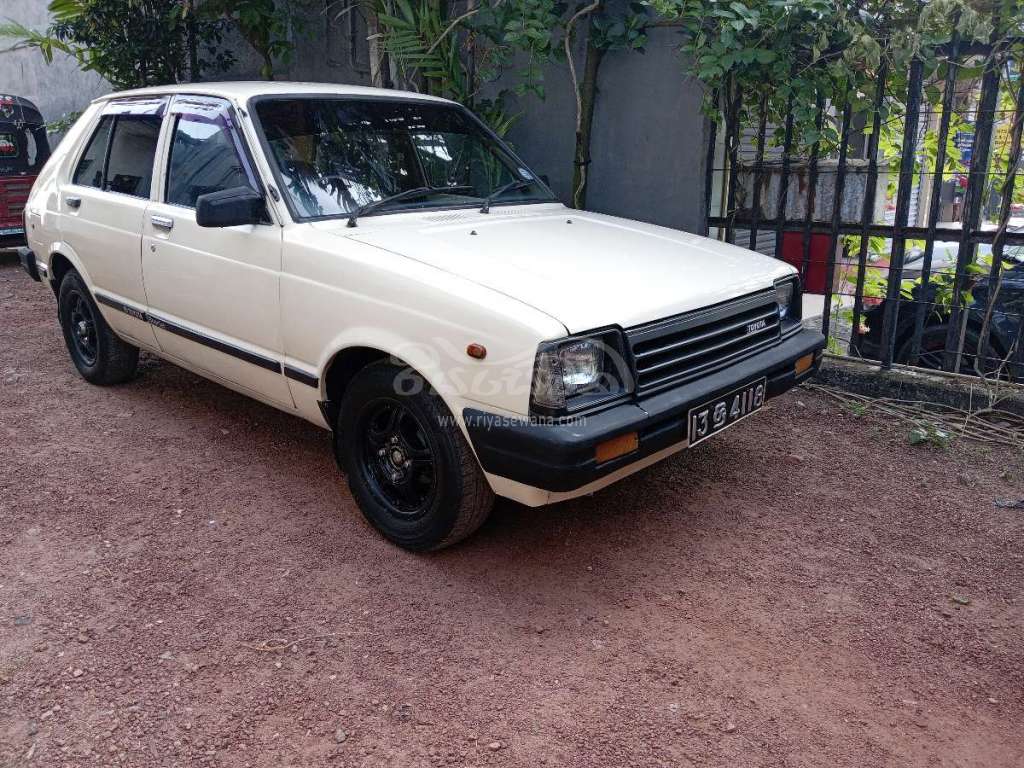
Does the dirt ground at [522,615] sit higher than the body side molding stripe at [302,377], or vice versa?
the body side molding stripe at [302,377]

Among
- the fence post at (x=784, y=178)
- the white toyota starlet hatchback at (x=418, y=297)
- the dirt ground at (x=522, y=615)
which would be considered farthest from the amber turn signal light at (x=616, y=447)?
the fence post at (x=784, y=178)

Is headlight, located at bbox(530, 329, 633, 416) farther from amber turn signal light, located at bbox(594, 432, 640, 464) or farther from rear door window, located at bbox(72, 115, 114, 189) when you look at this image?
rear door window, located at bbox(72, 115, 114, 189)

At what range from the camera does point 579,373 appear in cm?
286

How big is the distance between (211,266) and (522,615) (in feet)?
6.87

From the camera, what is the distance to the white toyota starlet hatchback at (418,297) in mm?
2848

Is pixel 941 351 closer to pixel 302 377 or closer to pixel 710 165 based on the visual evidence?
pixel 710 165

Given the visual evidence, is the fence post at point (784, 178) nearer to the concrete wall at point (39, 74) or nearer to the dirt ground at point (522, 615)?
the dirt ground at point (522, 615)

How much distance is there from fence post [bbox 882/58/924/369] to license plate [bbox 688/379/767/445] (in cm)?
202

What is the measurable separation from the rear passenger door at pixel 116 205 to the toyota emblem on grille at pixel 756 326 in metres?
2.98

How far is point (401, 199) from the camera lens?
3.79m

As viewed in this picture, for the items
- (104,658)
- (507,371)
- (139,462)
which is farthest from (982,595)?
(139,462)

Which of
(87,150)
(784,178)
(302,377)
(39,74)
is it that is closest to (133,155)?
(87,150)

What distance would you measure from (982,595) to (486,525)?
6.28 ft

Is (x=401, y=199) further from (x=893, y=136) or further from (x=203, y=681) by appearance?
(x=893, y=136)
